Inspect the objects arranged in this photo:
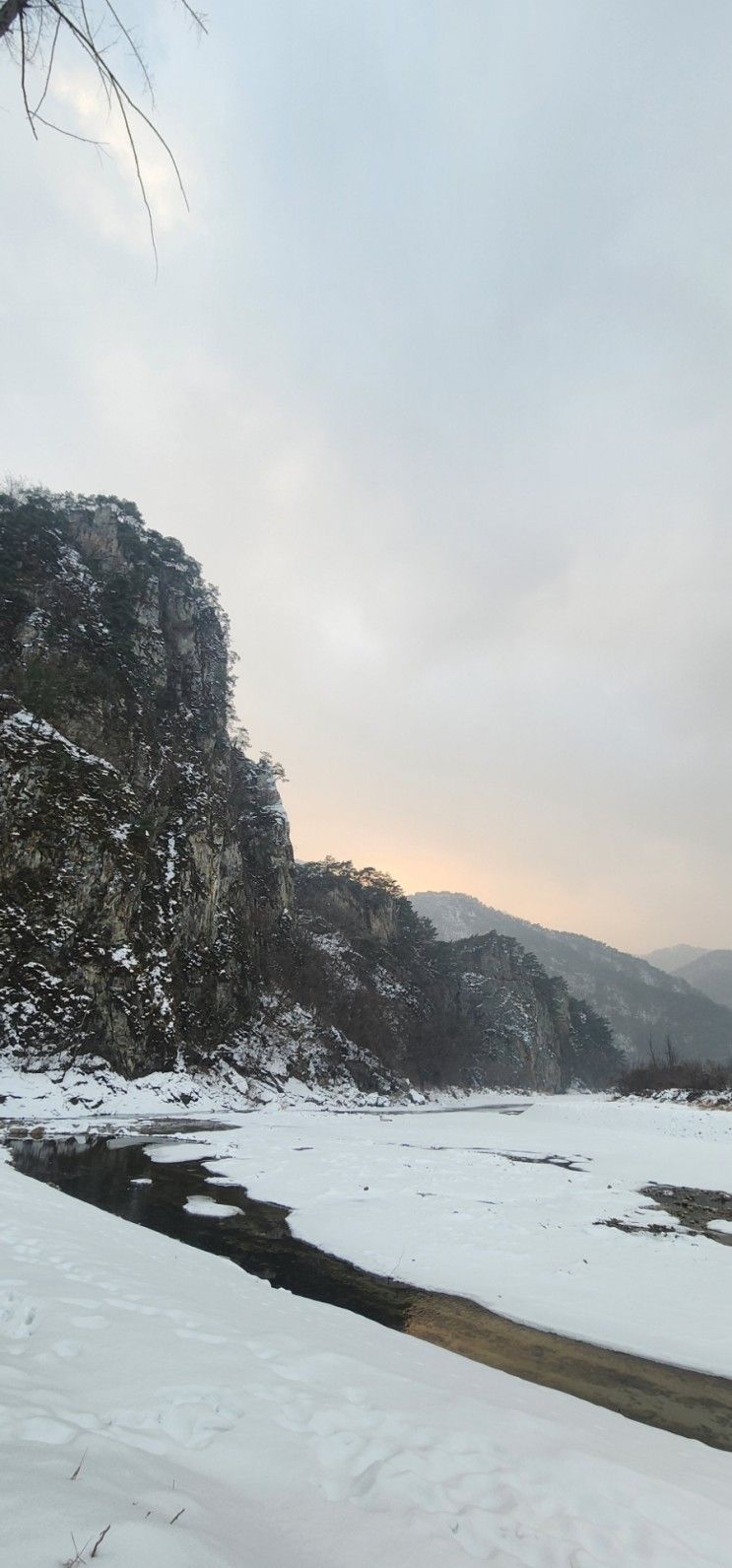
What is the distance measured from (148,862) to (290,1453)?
4292 centimetres

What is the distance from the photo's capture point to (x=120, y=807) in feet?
141

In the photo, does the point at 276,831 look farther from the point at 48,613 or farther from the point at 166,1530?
the point at 166,1530

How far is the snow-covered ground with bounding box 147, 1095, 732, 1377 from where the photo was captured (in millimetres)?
8570

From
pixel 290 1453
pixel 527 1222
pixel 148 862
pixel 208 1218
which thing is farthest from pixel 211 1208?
pixel 148 862

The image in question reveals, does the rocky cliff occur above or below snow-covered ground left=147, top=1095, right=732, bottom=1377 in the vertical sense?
above

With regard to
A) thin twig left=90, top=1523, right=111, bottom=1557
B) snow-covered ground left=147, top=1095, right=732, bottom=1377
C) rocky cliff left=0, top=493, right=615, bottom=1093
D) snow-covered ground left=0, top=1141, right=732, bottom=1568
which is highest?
rocky cliff left=0, top=493, right=615, bottom=1093

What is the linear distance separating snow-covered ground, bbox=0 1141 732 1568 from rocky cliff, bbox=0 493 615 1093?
104ft

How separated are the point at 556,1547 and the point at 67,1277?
204 inches

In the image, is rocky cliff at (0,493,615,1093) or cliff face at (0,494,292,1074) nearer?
cliff face at (0,494,292,1074)

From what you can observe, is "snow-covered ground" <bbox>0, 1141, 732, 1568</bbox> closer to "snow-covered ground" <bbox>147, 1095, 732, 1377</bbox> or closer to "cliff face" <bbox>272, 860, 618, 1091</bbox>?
"snow-covered ground" <bbox>147, 1095, 732, 1377</bbox>

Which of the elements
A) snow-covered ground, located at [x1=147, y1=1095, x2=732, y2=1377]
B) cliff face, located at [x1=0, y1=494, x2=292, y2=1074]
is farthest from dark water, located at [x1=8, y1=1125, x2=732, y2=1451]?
cliff face, located at [x1=0, y1=494, x2=292, y2=1074]

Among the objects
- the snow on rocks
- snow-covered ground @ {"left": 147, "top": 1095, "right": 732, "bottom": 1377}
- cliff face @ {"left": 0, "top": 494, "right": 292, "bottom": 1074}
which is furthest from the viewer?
cliff face @ {"left": 0, "top": 494, "right": 292, "bottom": 1074}

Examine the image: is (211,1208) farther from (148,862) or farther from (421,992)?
(421,992)

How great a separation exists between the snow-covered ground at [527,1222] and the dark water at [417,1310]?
40 cm
